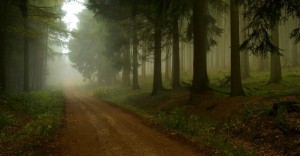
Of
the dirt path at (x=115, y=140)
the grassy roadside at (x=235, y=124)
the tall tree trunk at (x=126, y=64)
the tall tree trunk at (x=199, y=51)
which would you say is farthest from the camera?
the tall tree trunk at (x=126, y=64)

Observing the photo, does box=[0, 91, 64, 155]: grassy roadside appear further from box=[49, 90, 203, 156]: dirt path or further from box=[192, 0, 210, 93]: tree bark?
box=[192, 0, 210, 93]: tree bark

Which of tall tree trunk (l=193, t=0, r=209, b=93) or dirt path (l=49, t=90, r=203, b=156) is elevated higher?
tall tree trunk (l=193, t=0, r=209, b=93)

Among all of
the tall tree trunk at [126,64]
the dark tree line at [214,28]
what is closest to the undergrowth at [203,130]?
the dark tree line at [214,28]

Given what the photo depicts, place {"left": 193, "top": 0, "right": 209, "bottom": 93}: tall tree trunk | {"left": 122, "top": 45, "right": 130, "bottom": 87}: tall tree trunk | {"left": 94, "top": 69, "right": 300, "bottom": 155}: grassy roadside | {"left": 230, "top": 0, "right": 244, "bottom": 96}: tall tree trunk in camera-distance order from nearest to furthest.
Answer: {"left": 94, "top": 69, "right": 300, "bottom": 155}: grassy roadside
{"left": 230, "top": 0, "right": 244, "bottom": 96}: tall tree trunk
{"left": 193, "top": 0, "right": 209, "bottom": 93}: tall tree trunk
{"left": 122, "top": 45, "right": 130, "bottom": 87}: tall tree trunk

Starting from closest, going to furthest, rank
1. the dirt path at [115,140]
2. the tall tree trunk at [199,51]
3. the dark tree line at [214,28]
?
the dirt path at [115,140] < the dark tree line at [214,28] < the tall tree trunk at [199,51]

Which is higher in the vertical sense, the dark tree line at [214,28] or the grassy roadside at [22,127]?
the dark tree line at [214,28]

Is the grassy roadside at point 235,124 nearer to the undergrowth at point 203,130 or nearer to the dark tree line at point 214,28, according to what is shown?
the undergrowth at point 203,130

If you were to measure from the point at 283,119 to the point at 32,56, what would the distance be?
3741cm

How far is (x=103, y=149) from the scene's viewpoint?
34.3ft

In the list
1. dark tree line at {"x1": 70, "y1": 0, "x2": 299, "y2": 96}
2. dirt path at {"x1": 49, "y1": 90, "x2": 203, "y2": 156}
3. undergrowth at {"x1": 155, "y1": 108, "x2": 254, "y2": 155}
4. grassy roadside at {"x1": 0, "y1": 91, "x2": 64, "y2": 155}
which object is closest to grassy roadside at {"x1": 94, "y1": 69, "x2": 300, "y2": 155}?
undergrowth at {"x1": 155, "y1": 108, "x2": 254, "y2": 155}

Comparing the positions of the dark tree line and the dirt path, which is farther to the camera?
the dark tree line

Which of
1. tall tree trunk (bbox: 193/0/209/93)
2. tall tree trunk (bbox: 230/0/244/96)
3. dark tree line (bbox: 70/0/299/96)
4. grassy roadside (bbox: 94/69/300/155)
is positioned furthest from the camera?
tall tree trunk (bbox: 193/0/209/93)

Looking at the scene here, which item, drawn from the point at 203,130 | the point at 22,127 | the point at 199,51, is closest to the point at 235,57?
the point at 199,51

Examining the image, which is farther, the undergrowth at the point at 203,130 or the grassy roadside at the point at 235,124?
the undergrowth at the point at 203,130
